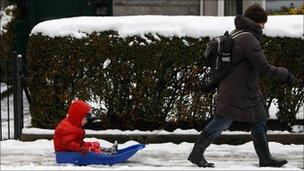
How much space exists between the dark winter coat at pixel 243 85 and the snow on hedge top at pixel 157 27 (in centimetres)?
189

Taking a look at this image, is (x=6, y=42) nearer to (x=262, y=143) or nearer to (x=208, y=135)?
(x=208, y=135)

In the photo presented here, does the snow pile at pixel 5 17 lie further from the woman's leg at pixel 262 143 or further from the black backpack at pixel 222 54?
the woman's leg at pixel 262 143

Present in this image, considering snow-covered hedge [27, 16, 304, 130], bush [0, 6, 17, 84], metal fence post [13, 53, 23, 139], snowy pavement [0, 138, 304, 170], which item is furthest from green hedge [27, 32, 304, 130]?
bush [0, 6, 17, 84]

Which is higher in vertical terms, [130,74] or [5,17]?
[5,17]

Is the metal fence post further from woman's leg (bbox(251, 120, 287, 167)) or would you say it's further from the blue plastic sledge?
woman's leg (bbox(251, 120, 287, 167))

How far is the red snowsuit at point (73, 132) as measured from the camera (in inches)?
274

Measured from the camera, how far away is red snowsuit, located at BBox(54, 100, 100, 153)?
6.96 m

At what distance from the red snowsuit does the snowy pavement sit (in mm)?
230

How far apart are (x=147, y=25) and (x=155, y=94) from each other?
0.91m

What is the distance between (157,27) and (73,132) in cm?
229

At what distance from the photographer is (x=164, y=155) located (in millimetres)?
7984

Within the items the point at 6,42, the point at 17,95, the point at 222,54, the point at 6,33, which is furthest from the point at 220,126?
the point at 6,33

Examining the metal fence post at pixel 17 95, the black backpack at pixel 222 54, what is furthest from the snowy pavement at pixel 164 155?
the black backpack at pixel 222 54

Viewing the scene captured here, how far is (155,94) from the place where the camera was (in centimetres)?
871
